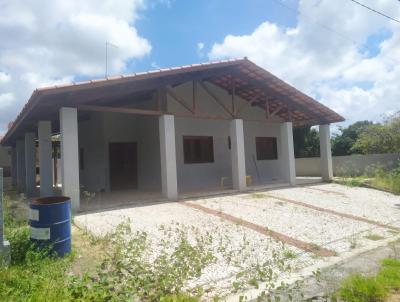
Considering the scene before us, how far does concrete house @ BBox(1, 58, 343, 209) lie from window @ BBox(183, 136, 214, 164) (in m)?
0.04

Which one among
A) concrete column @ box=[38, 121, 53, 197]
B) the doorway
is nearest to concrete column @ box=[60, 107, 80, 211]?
concrete column @ box=[38, 121, 53, 197]

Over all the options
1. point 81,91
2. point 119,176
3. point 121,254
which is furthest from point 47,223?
point 119,176

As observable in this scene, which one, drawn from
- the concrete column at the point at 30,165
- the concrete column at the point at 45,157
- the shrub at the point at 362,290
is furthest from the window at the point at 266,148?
the shrub at the point at 362,290

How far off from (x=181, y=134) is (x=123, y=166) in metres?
2.96

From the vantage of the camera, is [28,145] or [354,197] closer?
[354,197]

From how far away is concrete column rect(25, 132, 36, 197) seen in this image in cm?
1437

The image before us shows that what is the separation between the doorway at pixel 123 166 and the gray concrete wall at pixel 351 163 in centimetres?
1304

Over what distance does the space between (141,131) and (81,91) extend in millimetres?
5733

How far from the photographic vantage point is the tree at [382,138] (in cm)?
2191

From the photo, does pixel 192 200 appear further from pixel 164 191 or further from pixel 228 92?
pixel 228 92

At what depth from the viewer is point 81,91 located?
28.6ft

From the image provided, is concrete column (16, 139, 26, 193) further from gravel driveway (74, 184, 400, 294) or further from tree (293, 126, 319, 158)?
tree (293, 126, 319, 158)

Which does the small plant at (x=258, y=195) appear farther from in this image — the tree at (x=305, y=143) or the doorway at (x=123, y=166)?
the tree at (x=305, y=143)

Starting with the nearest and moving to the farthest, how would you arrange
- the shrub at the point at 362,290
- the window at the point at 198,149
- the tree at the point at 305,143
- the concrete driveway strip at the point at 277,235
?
the shrub at the point at 362,290 < the concrete driveway strip at the point at 277,235 < the window at the point at 198,149 < the tree at the point at 305,143
